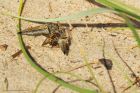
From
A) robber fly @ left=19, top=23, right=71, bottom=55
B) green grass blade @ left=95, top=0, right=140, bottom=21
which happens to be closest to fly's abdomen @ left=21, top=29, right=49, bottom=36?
robber fly @ left=19, top=23, right=71, bottom=55

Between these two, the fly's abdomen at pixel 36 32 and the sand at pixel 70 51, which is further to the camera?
the fly's abdomen at pixel 36 32

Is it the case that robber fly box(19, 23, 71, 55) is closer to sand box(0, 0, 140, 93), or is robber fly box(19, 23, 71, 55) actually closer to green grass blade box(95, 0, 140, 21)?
sand box(0, 0, 140, 93)

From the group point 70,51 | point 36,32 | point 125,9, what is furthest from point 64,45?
point 125,9

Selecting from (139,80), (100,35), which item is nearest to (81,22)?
(100,35)

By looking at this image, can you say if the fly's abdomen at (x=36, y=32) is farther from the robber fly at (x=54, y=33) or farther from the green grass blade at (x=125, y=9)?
the green grass blade at (x=125, y=9)

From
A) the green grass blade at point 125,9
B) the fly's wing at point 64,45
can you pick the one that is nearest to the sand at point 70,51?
the fly's wing at point 64,45

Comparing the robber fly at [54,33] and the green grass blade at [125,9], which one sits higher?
the green grass blade at [125,9]

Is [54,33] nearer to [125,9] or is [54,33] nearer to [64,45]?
[64,45]

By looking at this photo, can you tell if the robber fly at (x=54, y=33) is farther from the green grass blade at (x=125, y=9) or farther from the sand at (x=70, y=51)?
the green grass blade at (x=125, y=9)

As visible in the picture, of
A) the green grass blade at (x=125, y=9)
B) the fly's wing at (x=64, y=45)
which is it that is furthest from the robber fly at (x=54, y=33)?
the green grass blade at (x=125, y=9)
